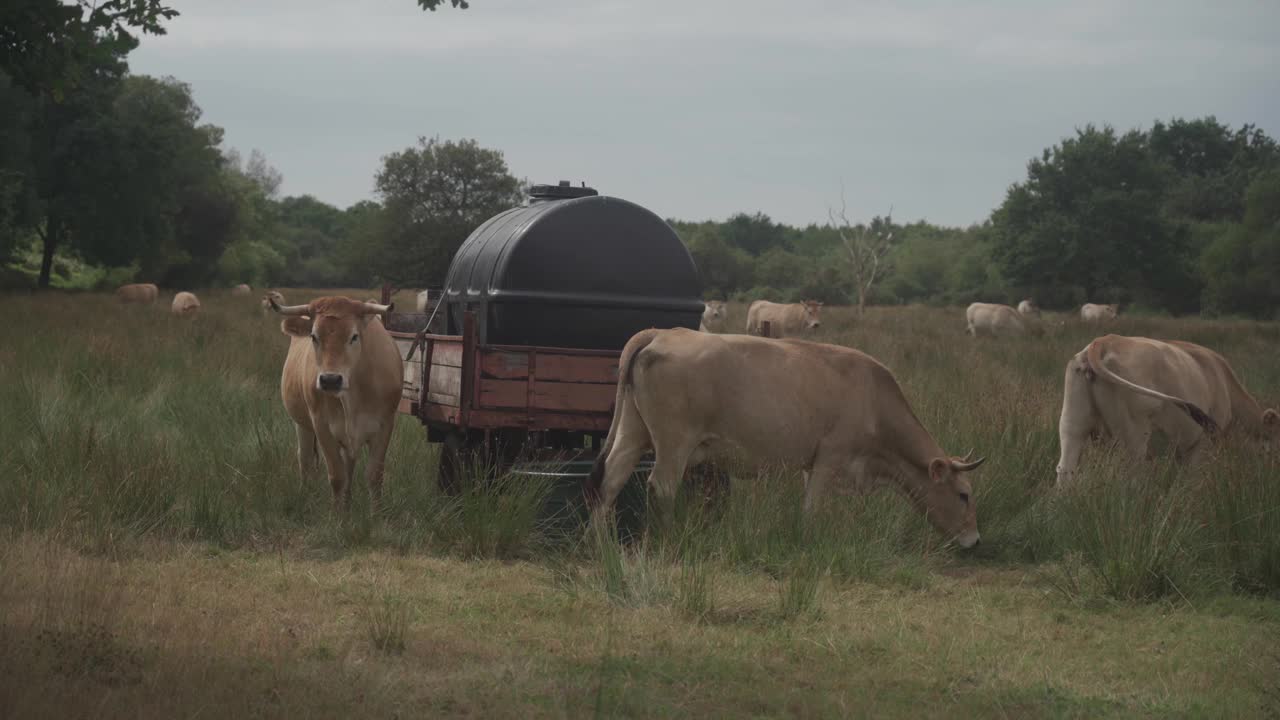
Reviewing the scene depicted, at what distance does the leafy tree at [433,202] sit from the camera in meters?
50.1

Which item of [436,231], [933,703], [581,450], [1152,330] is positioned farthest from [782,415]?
[436,231]

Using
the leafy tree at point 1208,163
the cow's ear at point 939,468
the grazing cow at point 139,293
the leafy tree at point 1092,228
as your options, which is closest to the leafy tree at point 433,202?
the grazing cow at point 139,293

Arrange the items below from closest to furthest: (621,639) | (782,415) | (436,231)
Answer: (621,639), (782,415), (436,231)

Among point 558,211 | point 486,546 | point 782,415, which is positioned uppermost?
point 558,211

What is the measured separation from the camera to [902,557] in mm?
7590

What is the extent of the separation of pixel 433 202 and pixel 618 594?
4845cm

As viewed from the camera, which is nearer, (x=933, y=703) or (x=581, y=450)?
(x=933, y=703)

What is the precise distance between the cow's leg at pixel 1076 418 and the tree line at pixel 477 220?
71.6ft

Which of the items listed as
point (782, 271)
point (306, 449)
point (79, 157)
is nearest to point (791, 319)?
point (79, 157)

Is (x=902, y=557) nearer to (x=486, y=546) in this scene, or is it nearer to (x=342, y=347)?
(x=486, y=546)

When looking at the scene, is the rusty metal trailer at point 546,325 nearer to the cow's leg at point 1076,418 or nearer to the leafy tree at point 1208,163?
the cow's leg at point 1076,418

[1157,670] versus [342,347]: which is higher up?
[342,347]

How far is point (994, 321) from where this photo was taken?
3212 cm

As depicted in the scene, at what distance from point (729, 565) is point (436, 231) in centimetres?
4555
